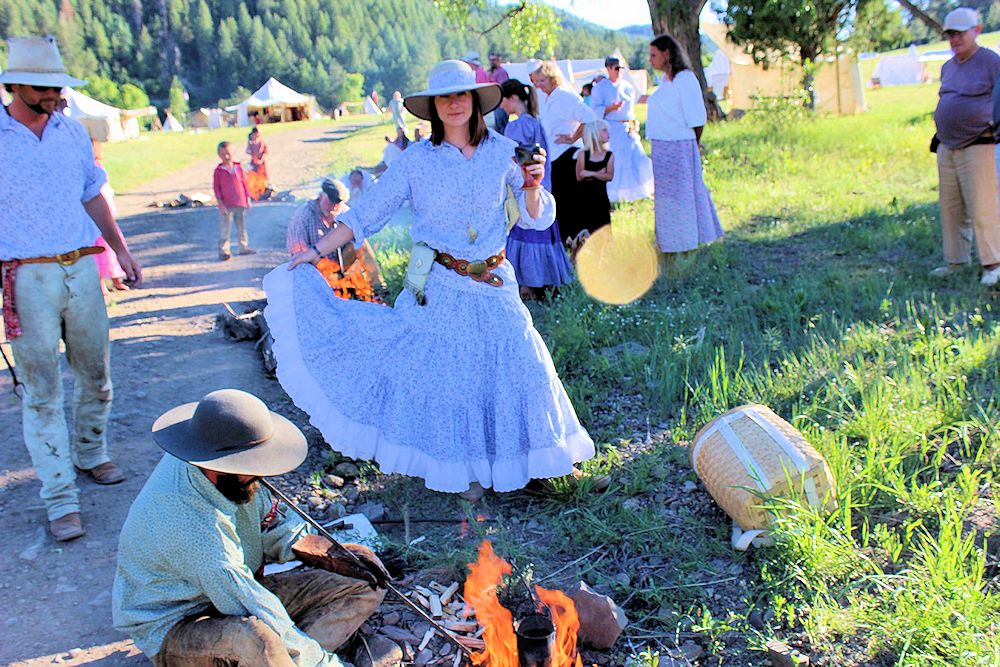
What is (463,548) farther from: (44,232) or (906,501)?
(44,232)

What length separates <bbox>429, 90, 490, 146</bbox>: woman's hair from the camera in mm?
4281

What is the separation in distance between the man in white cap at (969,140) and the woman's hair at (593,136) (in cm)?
278

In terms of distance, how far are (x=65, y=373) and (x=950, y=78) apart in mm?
7368

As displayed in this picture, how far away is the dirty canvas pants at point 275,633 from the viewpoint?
283cm

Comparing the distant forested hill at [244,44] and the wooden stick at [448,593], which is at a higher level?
the distant forested hill at [244,44]

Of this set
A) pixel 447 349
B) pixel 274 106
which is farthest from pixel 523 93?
pixel 274 106

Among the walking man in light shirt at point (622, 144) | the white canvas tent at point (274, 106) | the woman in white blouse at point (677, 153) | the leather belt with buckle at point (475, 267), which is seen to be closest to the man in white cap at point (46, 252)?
the leather belt with buckle at point (475, 267)

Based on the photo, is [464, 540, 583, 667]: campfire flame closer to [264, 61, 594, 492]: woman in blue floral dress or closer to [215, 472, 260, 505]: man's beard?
[264, 61, 594, 492]: woman in blue floral dress

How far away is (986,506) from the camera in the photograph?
407 centimetres

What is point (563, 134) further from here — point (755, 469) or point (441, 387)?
point (755, 469)

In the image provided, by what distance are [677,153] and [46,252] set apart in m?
5.52

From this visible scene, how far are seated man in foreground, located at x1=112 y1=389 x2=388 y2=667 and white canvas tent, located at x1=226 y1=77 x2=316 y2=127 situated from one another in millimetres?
74599

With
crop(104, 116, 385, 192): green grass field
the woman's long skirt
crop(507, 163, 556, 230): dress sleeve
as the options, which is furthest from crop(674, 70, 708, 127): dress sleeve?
crop(104, 116, 385, 192): green grass field

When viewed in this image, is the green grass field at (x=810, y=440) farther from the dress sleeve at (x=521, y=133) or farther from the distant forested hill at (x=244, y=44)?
the distant forested hill at (x=244, y=44)
